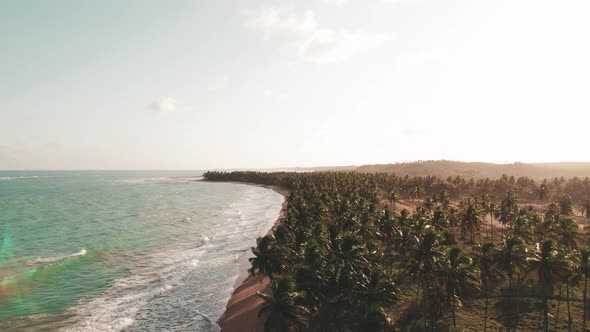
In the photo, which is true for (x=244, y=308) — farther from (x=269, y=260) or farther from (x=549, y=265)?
(x=549, y=265)

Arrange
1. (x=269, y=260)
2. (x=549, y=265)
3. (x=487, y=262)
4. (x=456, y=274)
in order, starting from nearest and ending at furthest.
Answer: (x=456, y=274) < (x=549, y=265) < (x=487, y=262) < (x=269, y=260)

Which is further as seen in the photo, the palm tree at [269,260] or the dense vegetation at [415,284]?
the palm tree at [269,260]

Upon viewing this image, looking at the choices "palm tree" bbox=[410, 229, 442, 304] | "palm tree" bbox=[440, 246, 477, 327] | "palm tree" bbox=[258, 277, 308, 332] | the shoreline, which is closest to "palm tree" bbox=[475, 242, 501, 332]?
"palm tree" bbox=[440, 246, 477, 327]

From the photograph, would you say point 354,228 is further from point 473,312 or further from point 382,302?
point 382,302

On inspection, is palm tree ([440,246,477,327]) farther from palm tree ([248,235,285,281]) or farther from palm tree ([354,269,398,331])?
palm tree ([248,235,285,281])

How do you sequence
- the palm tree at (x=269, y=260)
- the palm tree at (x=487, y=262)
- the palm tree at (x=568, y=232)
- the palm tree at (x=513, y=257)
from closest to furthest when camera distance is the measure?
1. the palm tree at (x=513, y=257)
2. the palm tree at (x=487, y=262)
3. the palm tree at (x=269, y=260)
4. the palm tree at (x=568, y=232)

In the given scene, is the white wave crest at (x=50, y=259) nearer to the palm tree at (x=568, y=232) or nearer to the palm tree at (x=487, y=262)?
the palm tree at (x=487, y=262)

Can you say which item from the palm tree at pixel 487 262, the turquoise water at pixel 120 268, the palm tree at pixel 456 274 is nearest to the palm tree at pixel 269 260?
the turquoise water at pixel 120 268

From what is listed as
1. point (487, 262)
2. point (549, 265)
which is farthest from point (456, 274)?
point (549, 265)
